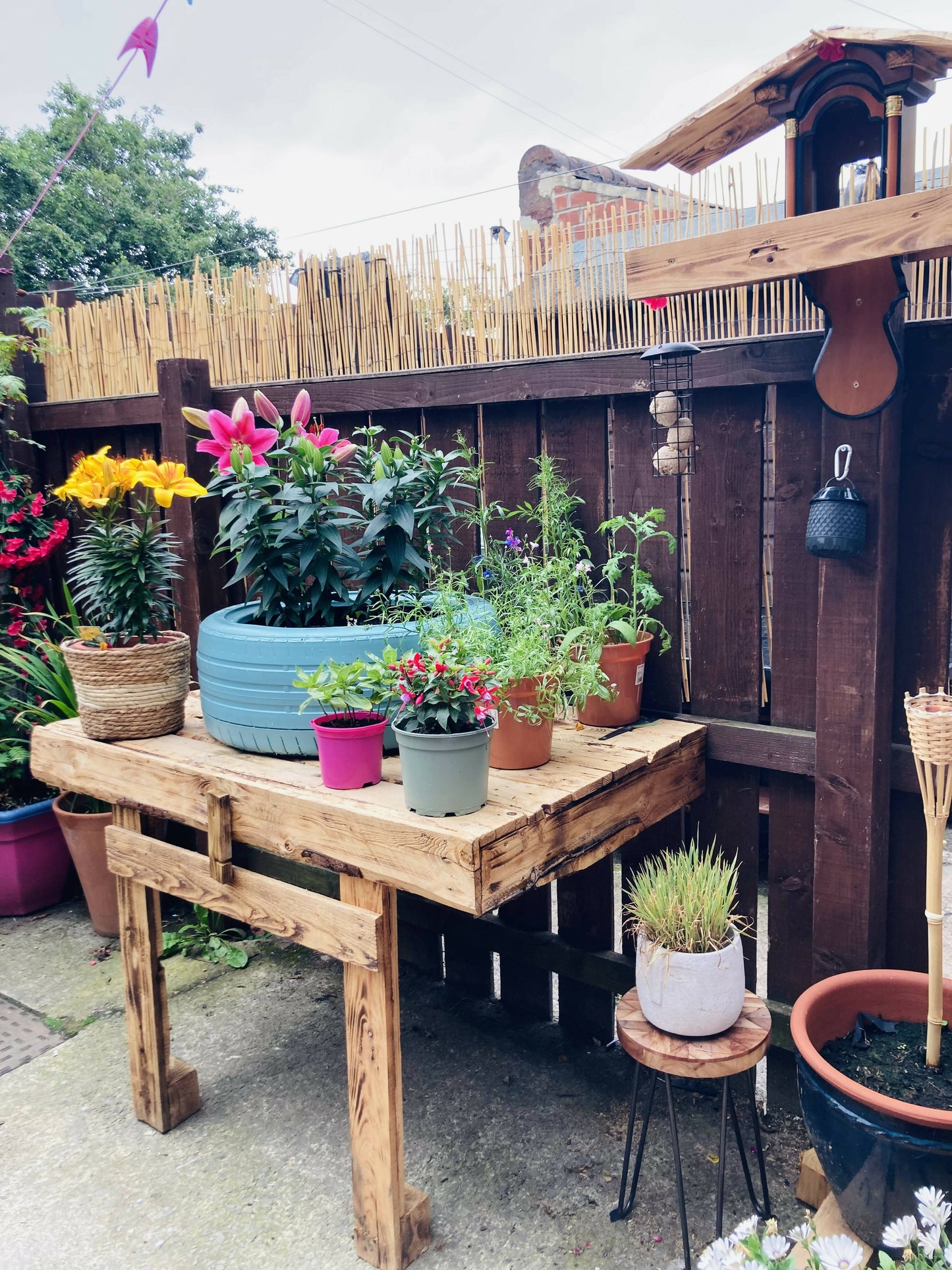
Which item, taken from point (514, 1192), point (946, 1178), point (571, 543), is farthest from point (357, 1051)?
point (571, 543)

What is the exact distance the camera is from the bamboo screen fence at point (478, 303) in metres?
2.36

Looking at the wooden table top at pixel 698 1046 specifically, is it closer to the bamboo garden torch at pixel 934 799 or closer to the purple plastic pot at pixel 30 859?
the bamboo garden torch at pixel 934 799

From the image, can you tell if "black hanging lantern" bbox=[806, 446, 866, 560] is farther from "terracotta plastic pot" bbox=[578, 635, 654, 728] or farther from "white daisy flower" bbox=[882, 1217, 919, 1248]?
"white daisy flower" bbox=[882, 1217, 919, 1248]

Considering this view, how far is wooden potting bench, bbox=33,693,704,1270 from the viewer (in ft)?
4.91

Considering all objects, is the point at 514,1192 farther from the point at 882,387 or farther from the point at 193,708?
the point at 882,387

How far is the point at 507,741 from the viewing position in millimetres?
1743

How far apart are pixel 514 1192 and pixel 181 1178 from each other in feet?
2.40

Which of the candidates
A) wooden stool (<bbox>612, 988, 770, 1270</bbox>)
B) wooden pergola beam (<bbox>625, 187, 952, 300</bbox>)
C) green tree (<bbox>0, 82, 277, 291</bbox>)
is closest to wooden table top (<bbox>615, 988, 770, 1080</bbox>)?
wooden stool (<bbox>612, 988, 770, 1270</bbox>)

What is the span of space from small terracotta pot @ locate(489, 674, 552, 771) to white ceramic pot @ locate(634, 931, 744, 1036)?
1.42 feet

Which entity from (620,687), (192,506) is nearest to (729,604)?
(620,687)

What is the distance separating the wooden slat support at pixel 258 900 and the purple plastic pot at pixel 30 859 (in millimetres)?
1256

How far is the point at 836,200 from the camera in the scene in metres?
1.76

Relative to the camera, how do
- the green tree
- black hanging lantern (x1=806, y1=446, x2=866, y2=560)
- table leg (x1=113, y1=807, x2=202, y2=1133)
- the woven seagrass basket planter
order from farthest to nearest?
the green tree
table leg (x1=113, y1=807, x2=202, y2=1133)
the woven seagrass basket planter
black hanging lantern (x1=806, y1=446, x2=866, y2=560)

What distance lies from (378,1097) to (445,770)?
66 centimetres
